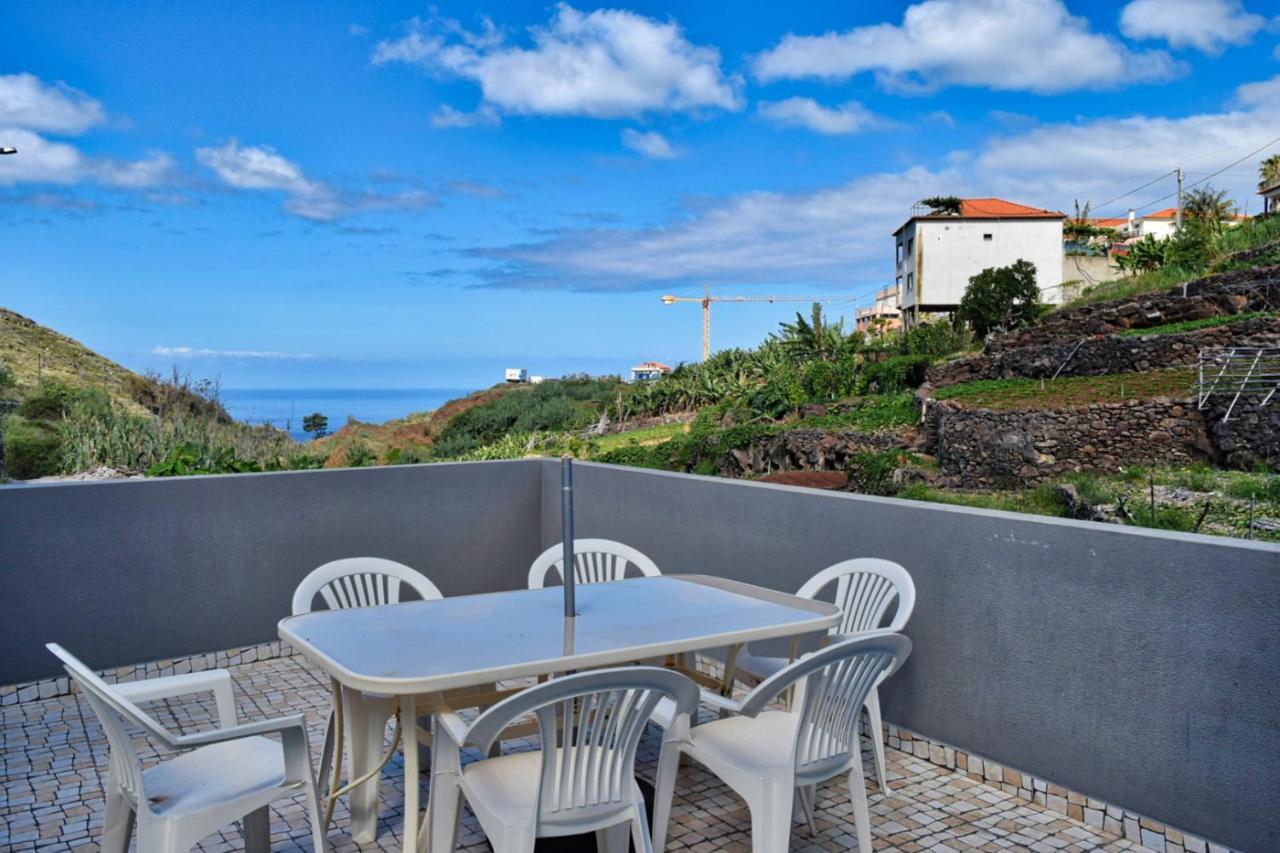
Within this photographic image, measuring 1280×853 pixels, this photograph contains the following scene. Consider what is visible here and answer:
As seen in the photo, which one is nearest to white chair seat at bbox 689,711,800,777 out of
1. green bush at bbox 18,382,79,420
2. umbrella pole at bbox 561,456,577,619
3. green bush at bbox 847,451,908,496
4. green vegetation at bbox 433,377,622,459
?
umbrella pole at bbox 561,456,577,619

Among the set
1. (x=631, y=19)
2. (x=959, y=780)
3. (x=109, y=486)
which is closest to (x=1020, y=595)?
(x=959, y=780)

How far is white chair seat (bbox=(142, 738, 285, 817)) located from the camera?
7.46ft

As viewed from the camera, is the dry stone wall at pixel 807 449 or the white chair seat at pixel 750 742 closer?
the white chair seat at pixel 750 742

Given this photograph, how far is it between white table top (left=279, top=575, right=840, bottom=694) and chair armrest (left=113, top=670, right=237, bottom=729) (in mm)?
248

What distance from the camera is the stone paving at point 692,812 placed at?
3.03m

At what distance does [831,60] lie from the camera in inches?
719

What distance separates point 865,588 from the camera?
146 inches

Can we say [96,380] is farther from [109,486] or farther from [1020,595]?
[1020,595]

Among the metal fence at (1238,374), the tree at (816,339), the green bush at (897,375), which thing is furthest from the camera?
the tree at (816,339)

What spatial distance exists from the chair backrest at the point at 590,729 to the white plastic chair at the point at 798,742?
0.31 m

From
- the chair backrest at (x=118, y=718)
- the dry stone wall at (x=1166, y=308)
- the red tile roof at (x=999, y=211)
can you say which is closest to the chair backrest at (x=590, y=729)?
the chair backrest at (x=118, y=718)

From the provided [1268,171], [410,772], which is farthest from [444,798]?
[1268,171]

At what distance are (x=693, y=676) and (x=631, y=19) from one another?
10.0m

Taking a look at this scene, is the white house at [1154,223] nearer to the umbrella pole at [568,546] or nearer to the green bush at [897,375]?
the green bush at [897,375]
